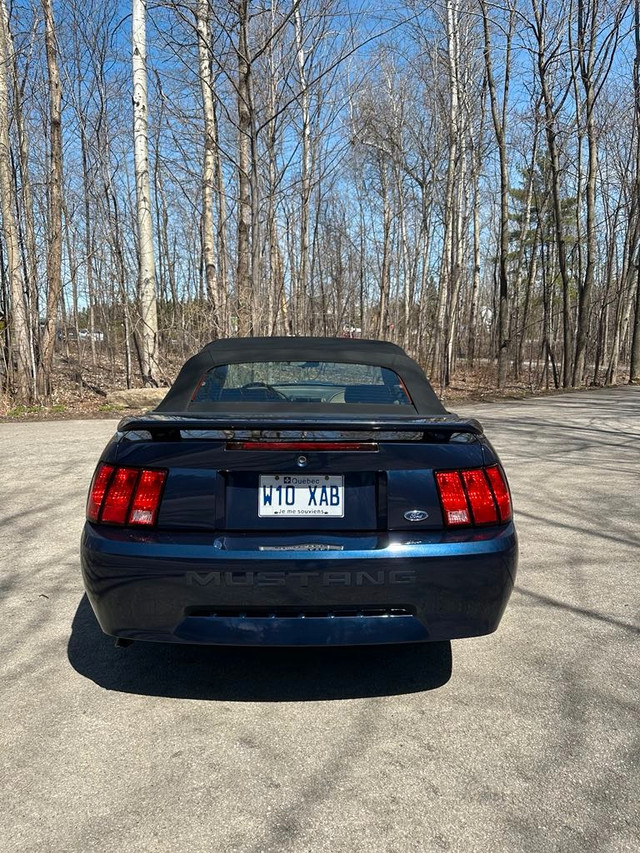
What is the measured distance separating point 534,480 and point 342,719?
15.5ft

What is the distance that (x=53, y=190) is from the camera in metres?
13.2

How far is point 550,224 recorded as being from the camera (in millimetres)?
34812

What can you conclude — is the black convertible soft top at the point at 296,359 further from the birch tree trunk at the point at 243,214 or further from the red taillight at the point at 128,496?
the birch tree trunk at the point at 243,214

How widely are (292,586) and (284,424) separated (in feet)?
1.97

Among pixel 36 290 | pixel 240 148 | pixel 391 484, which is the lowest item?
pixel 391 484

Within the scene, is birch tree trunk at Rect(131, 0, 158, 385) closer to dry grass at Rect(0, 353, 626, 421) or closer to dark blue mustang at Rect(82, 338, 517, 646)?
dry grass at Rect(0, 353, 626, 421)

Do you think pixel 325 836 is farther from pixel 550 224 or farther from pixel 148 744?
pixel 550 224

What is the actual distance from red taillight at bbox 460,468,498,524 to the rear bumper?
0.12m

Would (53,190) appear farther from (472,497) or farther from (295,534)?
(472,497)

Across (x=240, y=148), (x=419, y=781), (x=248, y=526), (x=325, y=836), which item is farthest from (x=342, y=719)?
(x=240, y=148)

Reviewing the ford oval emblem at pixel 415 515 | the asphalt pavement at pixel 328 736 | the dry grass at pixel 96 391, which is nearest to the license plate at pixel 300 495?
the ford oval emblem at pixel 415 515

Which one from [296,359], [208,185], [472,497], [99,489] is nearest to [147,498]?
[99,489]

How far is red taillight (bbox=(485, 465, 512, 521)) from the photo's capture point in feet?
8.03

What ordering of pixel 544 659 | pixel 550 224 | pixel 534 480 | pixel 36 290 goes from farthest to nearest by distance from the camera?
pixel 550 224 → pixel 36 290 → pixel 534 480 → pixel 544 659
